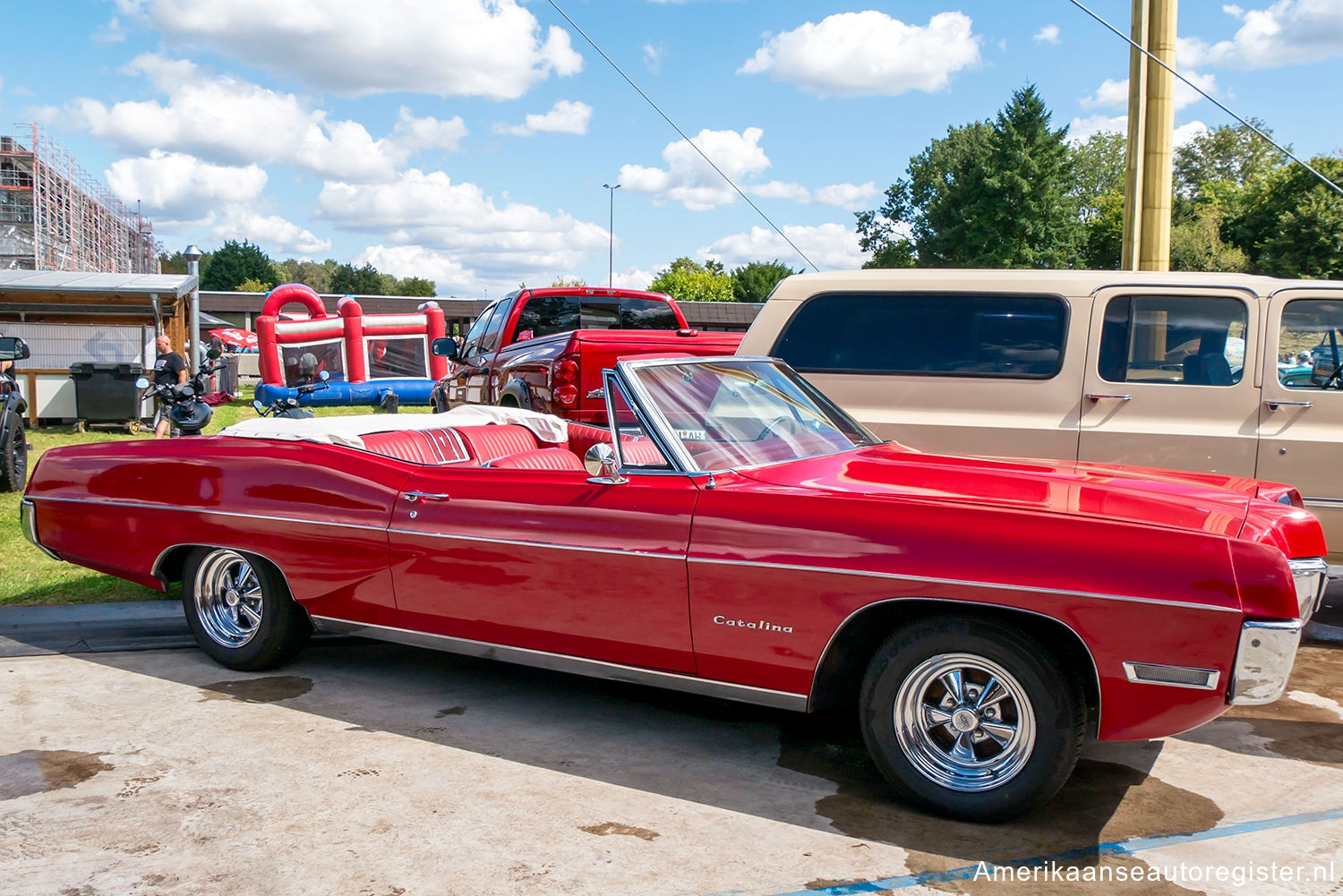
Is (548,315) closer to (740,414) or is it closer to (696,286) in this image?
(740,414)

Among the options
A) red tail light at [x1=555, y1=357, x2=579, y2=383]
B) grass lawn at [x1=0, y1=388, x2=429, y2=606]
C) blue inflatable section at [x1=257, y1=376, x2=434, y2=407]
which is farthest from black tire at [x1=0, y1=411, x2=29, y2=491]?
blue inflatable section at [x1=257, y1=376, x2=434, y2=407]

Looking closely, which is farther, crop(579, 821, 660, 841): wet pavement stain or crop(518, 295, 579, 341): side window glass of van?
crop(518, 295, 579, 341): side window glass of van

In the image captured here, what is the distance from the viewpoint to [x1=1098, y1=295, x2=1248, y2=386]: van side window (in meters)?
5.64

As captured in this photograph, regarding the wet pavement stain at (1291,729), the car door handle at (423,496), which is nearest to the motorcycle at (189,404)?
the car door handle at (423,496)

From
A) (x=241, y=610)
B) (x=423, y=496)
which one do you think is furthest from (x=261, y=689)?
(x=423, y=496)

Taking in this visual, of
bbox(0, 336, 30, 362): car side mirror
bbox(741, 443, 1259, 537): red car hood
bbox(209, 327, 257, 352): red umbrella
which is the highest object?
bbox(209, 327, 257, 352): red umbrella

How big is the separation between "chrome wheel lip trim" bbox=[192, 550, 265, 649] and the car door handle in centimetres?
107

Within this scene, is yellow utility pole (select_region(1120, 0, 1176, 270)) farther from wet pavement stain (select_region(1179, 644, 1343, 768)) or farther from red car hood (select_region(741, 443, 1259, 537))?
red car hood (select_region(741, 443, 1259, 537))

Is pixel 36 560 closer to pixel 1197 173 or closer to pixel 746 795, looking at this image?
pixel 746 795

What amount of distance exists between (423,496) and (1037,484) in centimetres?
241

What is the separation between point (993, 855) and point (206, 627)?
372cm

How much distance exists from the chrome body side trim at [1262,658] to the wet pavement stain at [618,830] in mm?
1774

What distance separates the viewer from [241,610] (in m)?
4.86

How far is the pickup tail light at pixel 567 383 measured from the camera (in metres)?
8.74
